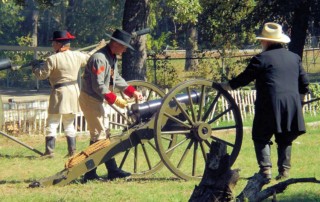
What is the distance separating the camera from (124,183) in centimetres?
943

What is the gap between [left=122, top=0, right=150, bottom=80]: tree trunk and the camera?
682 inches

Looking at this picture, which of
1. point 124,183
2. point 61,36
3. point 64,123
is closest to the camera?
point 124,183

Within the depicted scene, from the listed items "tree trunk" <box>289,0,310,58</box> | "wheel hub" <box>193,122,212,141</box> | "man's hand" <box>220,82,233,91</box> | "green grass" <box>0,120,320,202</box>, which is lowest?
"green grass" <box>0,120,320,202</box>

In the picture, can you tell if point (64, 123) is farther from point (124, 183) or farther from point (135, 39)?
point (135, 39)

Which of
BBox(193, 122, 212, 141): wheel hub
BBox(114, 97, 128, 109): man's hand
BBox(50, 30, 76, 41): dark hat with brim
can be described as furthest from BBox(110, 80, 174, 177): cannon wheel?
BBox(50, 30, 76, 41): dark hat with brim

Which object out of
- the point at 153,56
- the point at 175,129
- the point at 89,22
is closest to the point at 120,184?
the point at 175,129

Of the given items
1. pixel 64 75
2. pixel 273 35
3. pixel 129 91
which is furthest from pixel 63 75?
pixel 273 35

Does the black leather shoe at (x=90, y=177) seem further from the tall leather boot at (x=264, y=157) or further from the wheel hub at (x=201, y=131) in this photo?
the tall leather boot at (x=264, y=157)

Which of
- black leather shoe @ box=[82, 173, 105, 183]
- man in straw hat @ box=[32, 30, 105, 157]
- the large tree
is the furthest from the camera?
the large tree

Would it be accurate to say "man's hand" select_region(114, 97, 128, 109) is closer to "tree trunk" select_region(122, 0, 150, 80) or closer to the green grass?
the green grass

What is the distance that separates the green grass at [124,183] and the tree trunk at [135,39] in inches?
184

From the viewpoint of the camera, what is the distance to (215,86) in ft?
31.0

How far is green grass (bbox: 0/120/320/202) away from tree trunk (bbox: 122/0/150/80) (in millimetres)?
4685

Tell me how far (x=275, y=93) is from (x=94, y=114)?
2.27 metres
